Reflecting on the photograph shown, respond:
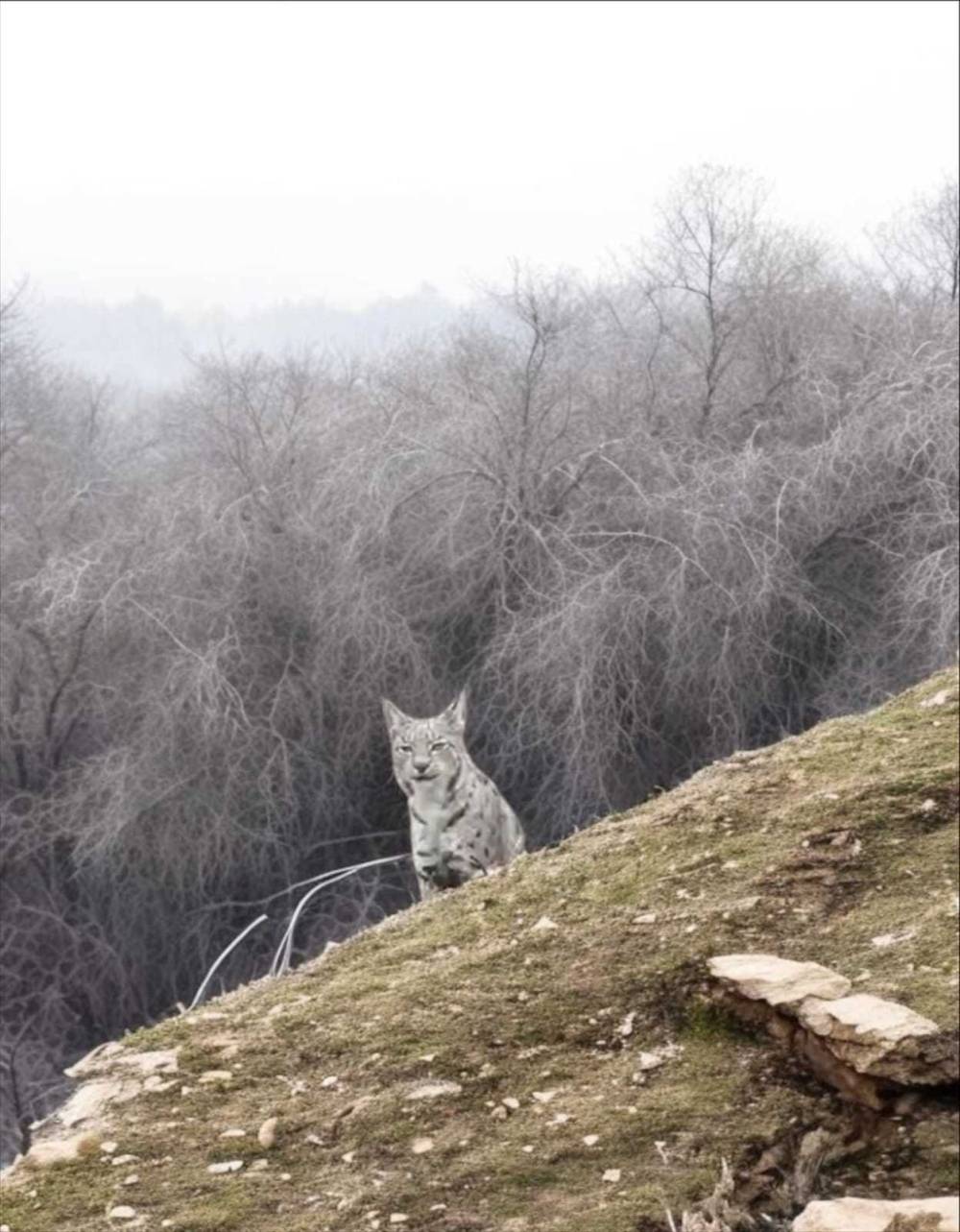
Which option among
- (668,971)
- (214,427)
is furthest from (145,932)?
(668,971)

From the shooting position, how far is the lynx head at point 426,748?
8.25 metres

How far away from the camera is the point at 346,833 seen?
38.0 feet

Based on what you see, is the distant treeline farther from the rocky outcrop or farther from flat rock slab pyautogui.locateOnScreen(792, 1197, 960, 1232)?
flat rock slab pyautogui.locateOnScreen(792, 1197, 960, 1232)

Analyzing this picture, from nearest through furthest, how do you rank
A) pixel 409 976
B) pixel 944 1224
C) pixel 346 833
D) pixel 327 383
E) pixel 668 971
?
1. pixel 944 1224
2. pixel 668 971
3. pixel 409 976
4. pixel 346 833
5. pixel 327 383

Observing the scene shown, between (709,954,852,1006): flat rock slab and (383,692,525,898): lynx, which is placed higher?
(709,954,852,1006): flat rock slab

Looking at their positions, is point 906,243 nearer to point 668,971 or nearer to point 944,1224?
point 668,971

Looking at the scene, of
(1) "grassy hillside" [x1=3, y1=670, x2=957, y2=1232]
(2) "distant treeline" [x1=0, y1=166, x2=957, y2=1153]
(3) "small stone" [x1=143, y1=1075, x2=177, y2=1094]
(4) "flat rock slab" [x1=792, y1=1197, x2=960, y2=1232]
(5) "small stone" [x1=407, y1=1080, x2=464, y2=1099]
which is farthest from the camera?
(2) "distant treeline" [x1=0, y1=166, x2=957, y2=1153]

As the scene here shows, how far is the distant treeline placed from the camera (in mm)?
10742

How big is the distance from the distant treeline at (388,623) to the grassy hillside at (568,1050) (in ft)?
21.2

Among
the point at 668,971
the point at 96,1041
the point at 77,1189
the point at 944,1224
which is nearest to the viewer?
the point at 944,1224

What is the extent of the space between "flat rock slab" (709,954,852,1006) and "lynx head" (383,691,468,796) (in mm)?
5065

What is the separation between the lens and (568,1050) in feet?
10.2

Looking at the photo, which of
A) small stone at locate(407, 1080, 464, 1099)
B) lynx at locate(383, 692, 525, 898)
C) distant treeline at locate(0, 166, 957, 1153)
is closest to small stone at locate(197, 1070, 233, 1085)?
small stone at locate(407, 1080, 464, 1099)

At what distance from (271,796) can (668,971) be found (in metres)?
7.73
